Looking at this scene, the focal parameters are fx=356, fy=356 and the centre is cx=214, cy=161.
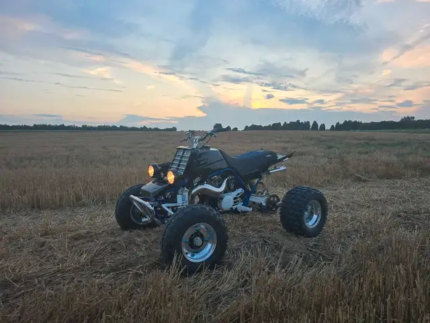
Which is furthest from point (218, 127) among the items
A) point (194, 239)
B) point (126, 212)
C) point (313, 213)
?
point (313, 213)

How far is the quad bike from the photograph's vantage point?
3861 mm

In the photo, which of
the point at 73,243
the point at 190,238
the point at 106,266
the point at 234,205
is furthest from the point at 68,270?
the point at 234,205

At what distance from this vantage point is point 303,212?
5.08 metres

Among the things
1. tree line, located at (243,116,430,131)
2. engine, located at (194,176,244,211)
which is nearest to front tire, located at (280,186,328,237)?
engine, located at (194,176,244,211)

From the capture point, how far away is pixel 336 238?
5.14 m

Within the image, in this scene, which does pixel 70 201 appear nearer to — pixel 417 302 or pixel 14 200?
pixel 14 200

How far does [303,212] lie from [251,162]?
104cm

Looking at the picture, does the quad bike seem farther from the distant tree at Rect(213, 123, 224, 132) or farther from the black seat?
the distant tree at Rect(213, 123, 224, 132)

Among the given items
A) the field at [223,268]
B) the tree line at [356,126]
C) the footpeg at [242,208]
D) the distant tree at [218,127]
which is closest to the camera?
the field at [223,268]

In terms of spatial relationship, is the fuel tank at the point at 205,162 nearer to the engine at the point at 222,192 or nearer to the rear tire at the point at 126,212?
the engine at the point at 222,192

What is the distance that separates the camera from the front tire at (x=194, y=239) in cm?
374

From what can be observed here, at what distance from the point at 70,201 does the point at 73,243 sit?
2.68m

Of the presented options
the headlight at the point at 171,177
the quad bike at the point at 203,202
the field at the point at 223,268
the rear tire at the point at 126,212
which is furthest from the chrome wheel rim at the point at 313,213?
the rear tire at the point at 126,212

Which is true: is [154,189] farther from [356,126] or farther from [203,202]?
[356,126]
